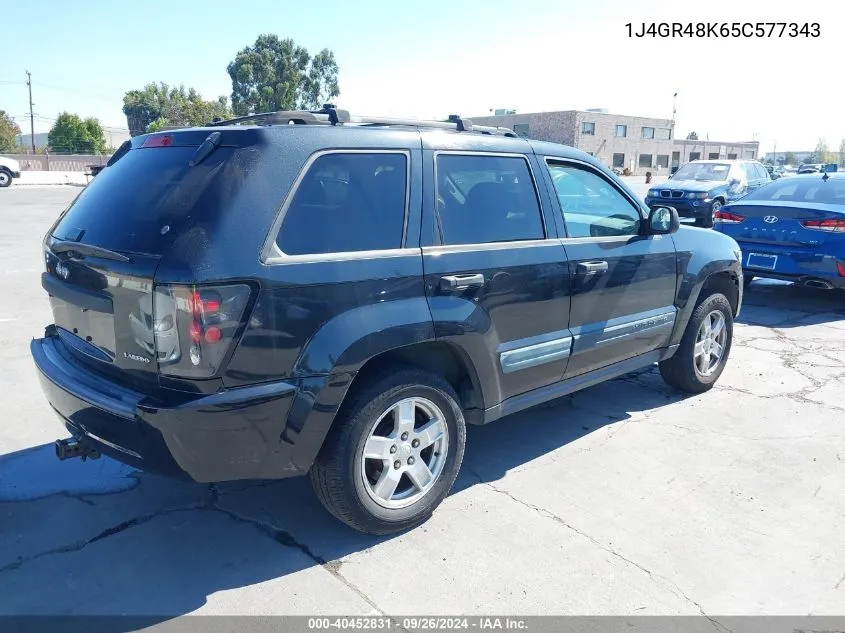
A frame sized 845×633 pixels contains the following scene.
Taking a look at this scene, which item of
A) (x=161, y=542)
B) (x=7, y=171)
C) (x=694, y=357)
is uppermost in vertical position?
(x=7, y=171)

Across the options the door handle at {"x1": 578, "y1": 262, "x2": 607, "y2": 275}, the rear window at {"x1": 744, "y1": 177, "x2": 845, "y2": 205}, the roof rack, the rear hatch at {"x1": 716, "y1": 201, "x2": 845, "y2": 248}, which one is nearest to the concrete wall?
the rear window at {"x1": 744, "y1": 177, "x2": 845, "y2": 205}

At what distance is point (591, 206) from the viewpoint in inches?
170

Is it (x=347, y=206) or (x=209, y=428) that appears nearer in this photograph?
(x=209, y=428)

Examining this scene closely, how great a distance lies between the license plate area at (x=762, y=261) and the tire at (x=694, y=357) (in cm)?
307

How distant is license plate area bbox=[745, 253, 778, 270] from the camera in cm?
801

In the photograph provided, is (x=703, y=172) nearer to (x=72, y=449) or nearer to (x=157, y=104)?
(x=72, y=449)

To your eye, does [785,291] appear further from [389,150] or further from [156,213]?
[156,213]

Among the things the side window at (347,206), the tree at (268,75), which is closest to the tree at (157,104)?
the tree at (268,75)

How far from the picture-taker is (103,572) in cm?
293

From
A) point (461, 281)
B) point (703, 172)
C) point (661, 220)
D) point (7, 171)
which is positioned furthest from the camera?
point (7, 171)

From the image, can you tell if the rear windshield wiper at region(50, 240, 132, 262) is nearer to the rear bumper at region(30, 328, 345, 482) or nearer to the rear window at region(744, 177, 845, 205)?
the rear bumper at region(30, 328, 345, 482)

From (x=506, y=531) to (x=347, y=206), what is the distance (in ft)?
5.71

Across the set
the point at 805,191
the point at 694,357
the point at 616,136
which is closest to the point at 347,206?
the point at 694,357

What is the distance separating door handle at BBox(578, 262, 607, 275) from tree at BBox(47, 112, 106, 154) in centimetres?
6603
